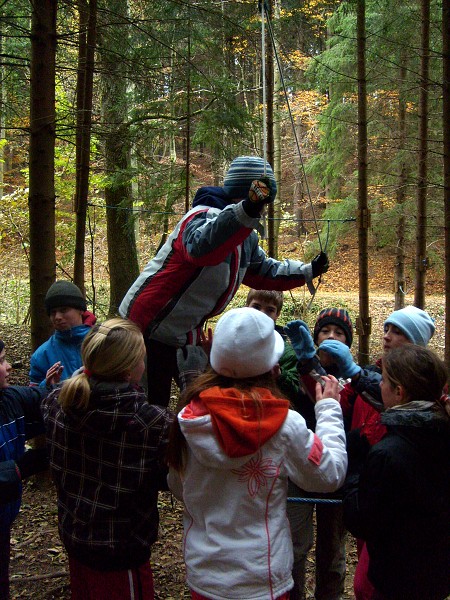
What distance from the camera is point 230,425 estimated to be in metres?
1.81

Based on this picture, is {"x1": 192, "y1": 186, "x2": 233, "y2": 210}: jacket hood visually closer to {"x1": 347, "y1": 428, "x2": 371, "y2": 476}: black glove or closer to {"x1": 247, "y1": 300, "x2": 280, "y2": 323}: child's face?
{"x1": 247, "y1": 300, "x2": 280, "y2": 323}: child's face

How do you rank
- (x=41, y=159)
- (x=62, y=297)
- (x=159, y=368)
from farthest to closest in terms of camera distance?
(x=41, y=159) < (x=62, y=297) < (x=159, y=368)

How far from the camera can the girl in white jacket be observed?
1.85 m

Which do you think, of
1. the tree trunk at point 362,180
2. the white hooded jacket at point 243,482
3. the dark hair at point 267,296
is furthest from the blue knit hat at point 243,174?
the tree trunk at point 362,180

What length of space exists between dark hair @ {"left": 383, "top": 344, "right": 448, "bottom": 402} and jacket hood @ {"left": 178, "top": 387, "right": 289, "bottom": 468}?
488mm

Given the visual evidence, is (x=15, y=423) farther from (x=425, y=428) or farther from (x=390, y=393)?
(x=425, y=428)

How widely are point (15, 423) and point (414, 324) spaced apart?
2003 millimetres

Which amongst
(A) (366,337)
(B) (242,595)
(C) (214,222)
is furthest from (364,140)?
(B) (242,595)

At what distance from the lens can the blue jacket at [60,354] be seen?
3.32 meters

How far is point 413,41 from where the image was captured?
444 inches

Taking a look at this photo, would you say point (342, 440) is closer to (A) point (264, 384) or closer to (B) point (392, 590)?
(A) point (264, 384)

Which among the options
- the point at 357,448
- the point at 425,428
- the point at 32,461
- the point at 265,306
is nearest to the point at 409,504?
the point at 425,428

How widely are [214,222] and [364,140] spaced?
5.21m

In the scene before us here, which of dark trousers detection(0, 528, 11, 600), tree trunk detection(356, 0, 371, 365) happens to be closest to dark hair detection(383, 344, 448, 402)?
dark trousers detection(0, 528, 11, 600)
